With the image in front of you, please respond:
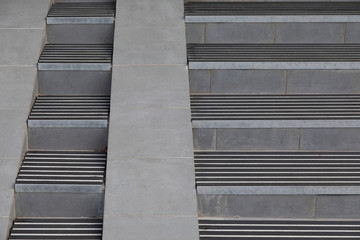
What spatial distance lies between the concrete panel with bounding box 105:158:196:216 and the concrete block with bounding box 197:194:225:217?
172mm

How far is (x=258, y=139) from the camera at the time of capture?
4449 mm

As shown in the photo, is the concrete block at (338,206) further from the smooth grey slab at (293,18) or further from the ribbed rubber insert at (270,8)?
the ribbed rubber insert at (270,8)

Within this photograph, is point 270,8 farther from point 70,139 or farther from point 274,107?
point 70,139

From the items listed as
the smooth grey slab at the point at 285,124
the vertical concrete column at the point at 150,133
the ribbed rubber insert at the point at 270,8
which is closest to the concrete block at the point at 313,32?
the ribbed rubber insert at the point at 270,8

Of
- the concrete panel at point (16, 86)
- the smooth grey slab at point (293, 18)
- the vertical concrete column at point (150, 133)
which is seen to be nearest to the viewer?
the vertical concrete column at point (150, 133)

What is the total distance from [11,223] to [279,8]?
321 cm

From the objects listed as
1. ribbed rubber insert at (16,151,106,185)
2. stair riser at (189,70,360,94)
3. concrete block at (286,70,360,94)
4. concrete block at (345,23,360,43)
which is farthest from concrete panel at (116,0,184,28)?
ribbed rubber insert at (16,151,106,185)

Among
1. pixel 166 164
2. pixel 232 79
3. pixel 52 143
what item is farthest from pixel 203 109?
pixel 52 143

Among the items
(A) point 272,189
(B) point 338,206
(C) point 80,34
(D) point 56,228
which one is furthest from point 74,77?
(B) point 338,206

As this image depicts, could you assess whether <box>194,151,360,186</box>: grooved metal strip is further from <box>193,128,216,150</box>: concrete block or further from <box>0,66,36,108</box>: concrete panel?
<box>0,66,36,108</box>: concrete panel

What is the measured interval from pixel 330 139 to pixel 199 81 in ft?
3.63

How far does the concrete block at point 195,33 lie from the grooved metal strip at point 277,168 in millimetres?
1425

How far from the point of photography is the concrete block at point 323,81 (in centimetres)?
492

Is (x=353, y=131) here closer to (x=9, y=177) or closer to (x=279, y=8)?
(x=279, y=8)
